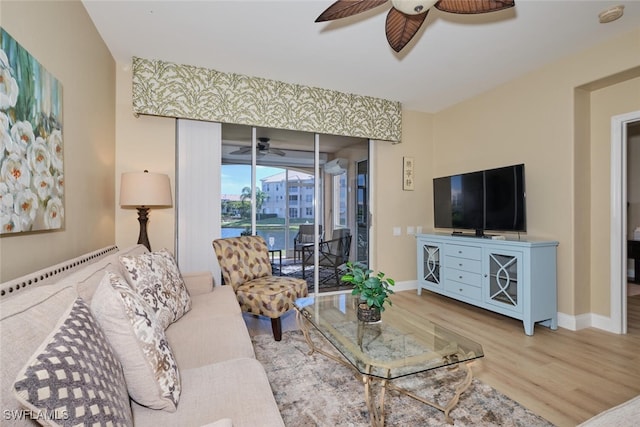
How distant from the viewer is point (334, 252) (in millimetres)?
4152

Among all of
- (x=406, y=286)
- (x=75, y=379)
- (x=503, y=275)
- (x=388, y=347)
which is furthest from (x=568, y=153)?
(x=75, y=379)

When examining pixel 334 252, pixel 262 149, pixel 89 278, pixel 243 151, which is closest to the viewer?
pixel 89 278

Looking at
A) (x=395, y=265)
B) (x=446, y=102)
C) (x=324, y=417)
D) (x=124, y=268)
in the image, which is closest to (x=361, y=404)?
(x=324, y=417)

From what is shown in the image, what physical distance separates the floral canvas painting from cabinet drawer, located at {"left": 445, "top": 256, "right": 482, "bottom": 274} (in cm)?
355

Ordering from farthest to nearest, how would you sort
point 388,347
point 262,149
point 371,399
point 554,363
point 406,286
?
point 406,286
point 262,149
point 554,363
point 388,347
point 371,399

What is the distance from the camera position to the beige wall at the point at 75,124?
141 cm

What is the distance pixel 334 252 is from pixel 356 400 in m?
2.46

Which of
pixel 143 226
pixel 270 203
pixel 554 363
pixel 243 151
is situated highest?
pixel 243 151

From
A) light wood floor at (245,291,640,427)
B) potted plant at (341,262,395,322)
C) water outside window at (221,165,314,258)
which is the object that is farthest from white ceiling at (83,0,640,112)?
light wood floor at (245,291,640,427)

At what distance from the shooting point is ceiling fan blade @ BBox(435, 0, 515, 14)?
171cm

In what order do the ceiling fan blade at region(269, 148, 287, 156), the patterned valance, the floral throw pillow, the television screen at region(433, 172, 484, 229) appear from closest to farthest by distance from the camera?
1. the floral throw pillow
2. the patterned valance
3. the television screen at region(433, 172, 484, 229)
4. the ceiling fan blade at region(269, 148, 287, 156)

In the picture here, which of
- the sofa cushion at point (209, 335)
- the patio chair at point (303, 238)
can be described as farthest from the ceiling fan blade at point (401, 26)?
the patio chair at point (303, 238)

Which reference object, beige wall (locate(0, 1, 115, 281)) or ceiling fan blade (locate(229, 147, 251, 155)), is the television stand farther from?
beige wall (locate(0, 1, 115, 281))

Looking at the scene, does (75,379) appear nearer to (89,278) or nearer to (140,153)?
(89,278)
